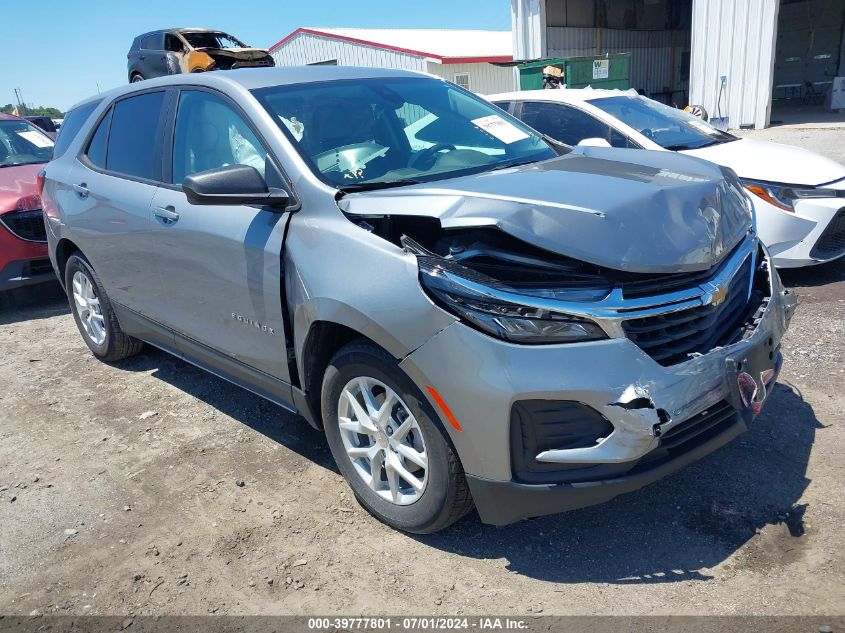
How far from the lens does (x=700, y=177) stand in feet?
9.82

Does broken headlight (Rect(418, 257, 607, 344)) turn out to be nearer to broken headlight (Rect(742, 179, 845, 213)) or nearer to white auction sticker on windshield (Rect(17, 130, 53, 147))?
broken headlight (Rect(742, 179, 845, 213))

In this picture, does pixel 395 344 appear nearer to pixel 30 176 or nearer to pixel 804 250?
pixel 804 250

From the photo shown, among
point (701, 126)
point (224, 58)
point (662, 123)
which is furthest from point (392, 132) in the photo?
point (224, 58)

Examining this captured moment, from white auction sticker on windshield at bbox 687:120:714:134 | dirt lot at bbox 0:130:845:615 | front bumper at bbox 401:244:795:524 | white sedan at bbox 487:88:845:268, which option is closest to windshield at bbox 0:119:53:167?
dirt lot at bbox 0:130:845:615

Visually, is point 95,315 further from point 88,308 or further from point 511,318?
point 511,318

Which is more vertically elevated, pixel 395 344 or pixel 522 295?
pixel 522 295

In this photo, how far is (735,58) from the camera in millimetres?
15758

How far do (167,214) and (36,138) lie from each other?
5.69 meters

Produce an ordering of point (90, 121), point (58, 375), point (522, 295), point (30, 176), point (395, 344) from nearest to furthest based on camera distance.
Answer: point (522, 295), point (395, 344), point (90, 121), point (58, 375), point (30, 176)

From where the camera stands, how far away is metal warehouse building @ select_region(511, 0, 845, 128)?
612 inches

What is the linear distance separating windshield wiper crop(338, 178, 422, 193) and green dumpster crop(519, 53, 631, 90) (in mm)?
11053

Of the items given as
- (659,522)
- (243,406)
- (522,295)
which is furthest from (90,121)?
(659,522)

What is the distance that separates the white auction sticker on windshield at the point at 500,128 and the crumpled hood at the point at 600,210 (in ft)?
2.17

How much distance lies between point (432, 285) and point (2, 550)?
2344 mm
